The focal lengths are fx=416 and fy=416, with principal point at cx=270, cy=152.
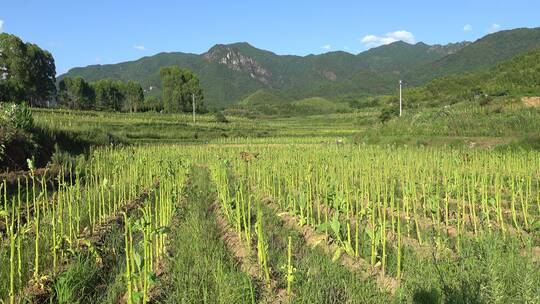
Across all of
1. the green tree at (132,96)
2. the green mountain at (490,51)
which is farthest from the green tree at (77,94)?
the green mountain at (490,51)

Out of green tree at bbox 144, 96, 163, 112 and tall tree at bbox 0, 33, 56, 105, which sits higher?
tall tree at bbox 0, 33, 56, 105

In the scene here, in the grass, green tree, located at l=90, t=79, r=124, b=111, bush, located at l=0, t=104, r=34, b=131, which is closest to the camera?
the grass

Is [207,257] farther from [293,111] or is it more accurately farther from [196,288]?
[293,111]

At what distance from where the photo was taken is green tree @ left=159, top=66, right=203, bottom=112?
94.4 m

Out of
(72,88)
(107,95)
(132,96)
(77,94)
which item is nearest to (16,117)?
(77,94)

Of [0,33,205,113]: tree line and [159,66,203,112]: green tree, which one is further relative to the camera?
[159,66,203,112]: green tree

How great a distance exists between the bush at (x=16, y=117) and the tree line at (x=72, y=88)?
50245mm

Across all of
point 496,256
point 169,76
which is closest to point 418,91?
point 169,76

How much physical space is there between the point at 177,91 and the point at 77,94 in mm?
21848

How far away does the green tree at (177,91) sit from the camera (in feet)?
310

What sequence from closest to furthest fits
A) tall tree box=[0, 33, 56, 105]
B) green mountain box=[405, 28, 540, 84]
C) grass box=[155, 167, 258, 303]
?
grass box=[155, 167, 258, 303]
tall tree box=[0, 33, 56, 105]
green mountain box=[405, 28, 540, 84]

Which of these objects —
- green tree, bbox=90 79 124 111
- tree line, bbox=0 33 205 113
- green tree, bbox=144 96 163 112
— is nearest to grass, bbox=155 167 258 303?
tree line, bbox=0 33 205 113

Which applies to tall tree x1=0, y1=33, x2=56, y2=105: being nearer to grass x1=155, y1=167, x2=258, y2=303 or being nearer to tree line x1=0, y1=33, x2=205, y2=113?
tree line x1=0, y1=33, x2=205, y2=113

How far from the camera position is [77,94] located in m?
92.1
